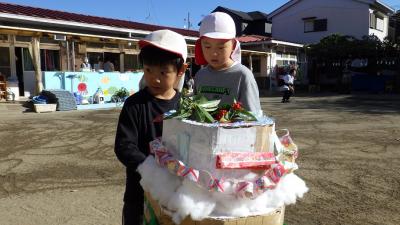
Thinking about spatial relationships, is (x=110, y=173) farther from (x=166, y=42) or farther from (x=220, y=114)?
(x=220, y=114)

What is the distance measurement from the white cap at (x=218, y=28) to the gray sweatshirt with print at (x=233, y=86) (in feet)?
0.98

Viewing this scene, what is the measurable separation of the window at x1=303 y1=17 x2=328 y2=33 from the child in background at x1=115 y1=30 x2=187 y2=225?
28.9 m

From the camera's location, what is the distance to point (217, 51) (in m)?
2.29

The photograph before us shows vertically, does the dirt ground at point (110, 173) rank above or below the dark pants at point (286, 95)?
below

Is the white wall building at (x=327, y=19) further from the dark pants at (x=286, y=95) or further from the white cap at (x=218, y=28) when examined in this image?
the white cap at (x=218, y=28)

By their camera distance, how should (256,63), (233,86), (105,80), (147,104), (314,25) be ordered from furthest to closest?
1. (314,25)
2. (256,63)
3. (105,80)
4. (233,86)
5. (147,104)

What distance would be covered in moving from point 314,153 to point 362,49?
18671 mm

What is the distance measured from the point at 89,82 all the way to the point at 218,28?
12.9m

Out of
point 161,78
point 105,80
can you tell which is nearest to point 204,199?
point 161,78

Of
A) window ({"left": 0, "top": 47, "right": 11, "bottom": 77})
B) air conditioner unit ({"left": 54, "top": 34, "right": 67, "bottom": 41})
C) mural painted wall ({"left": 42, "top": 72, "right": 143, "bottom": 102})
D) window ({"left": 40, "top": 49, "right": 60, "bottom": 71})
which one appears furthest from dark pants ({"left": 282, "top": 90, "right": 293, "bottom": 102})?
window ({"left": 0, "top": 47, "right": 11, "bottom": 77})

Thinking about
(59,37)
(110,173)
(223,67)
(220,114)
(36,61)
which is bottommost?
(110,173)

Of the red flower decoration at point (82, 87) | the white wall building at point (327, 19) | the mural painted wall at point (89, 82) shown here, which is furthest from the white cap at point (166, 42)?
the white wall building at point (327, 19)

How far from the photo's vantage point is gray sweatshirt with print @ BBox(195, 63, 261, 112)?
93.4 inches

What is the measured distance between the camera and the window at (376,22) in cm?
2759
